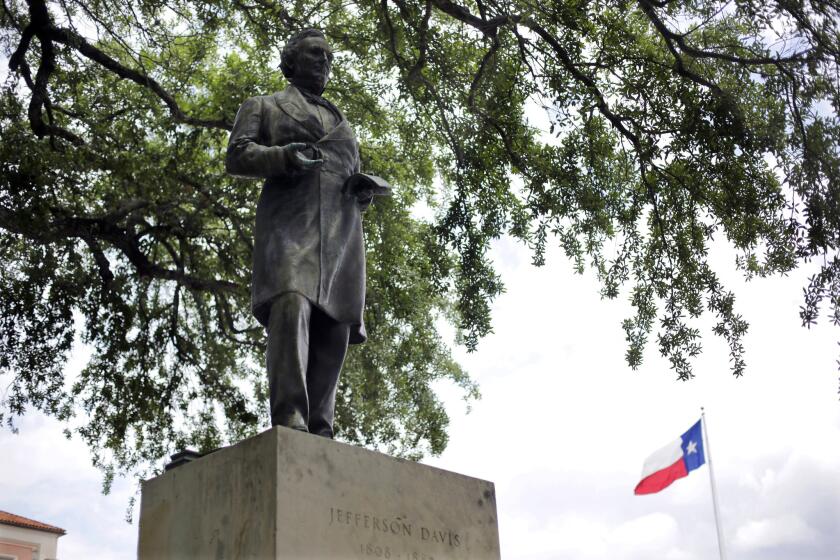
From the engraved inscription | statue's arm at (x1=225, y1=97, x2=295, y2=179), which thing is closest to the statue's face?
statue's arm at (x1=225, y1=97, x2=295, y2=179)

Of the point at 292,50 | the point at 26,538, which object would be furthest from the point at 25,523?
the point at 292,50

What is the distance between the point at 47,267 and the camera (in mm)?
12961

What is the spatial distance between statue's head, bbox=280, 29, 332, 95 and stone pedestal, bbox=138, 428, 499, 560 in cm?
233

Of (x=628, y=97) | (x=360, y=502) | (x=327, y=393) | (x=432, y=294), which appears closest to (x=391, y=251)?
(x=432, y=294)

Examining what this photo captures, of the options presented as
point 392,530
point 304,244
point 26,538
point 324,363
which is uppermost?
point 26,538

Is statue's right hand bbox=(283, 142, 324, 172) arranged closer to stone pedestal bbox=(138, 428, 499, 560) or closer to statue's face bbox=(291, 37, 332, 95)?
statue's face bbox=(291, 37, 332, 95)

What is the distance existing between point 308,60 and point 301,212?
1057mm

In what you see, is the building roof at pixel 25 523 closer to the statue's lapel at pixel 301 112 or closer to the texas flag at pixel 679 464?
the texas flag at pixel 679 464

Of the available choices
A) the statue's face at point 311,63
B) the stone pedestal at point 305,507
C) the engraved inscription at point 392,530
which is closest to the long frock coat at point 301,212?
the statue's face at point 311,63

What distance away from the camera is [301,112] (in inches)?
209

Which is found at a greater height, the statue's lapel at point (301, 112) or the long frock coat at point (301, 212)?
the statue's lapel at point (301, 112)

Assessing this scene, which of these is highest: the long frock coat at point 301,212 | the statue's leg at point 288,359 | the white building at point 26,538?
the white building at point 26,538

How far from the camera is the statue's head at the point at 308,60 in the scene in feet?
18.1

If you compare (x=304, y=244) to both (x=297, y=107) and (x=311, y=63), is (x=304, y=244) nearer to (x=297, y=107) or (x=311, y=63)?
(x=297, y=107)
